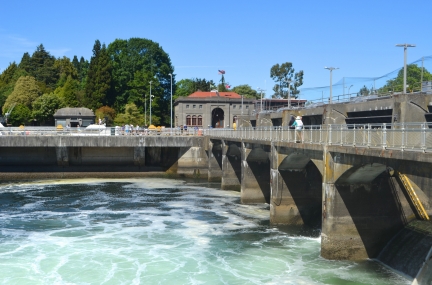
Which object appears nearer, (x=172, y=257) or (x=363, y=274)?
(x=363, y=274)

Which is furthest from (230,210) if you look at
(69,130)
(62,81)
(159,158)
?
(62,81)

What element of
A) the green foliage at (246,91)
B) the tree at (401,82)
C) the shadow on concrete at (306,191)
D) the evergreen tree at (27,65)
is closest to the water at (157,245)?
the shadow on concrete at (306,191)

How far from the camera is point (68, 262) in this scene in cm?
2339

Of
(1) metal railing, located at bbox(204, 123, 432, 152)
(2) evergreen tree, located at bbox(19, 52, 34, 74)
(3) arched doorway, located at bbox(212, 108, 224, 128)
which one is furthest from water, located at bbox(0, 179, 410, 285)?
(2) evergreen tree, located at bbox(19, 52, 34, 74)

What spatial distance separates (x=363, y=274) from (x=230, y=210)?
51.7ft

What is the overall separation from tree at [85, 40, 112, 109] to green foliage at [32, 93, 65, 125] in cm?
589

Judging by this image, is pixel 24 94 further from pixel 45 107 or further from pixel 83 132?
pixel 83 132

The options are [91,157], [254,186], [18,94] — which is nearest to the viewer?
[254,186]

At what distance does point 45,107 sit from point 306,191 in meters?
73.2

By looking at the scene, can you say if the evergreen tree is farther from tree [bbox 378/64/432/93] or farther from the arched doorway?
tree [bbox 378/64/432/93]

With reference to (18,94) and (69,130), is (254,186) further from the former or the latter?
(18,94)

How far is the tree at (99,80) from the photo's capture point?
96.5 metres

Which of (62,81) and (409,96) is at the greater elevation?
(62,81)

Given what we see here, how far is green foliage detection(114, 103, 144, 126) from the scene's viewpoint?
302 feet
